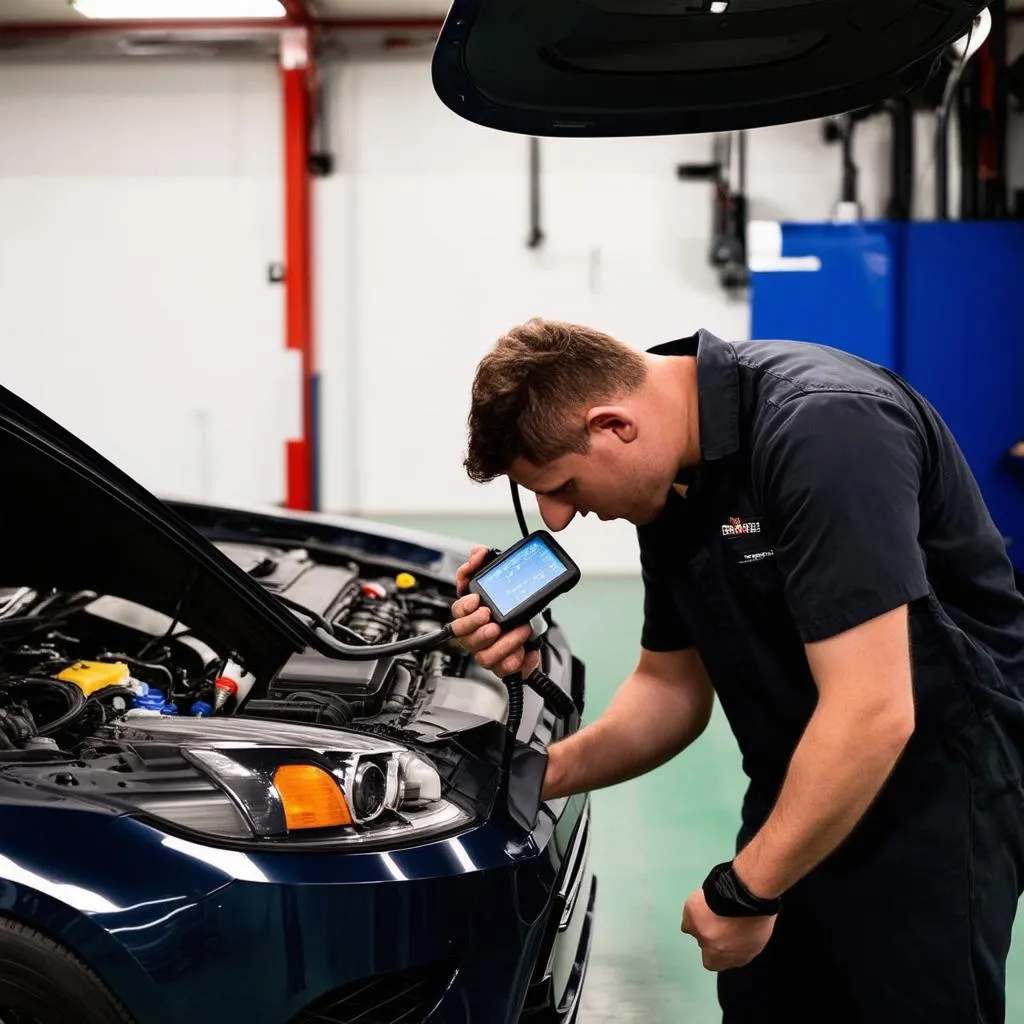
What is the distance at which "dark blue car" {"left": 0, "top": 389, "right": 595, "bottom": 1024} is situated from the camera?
130 cm

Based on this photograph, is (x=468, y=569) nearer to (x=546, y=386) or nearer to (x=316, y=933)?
(x=546, y=386)

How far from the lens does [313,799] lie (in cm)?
142

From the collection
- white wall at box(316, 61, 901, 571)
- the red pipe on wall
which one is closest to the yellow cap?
white wall at box(316, 61, 901, 571)

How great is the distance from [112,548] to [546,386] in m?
1.10

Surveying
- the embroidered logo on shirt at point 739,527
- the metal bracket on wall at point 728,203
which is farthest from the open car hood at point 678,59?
the metal bracket on wall at point 728,203

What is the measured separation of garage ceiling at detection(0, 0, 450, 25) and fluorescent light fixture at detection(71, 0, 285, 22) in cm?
49

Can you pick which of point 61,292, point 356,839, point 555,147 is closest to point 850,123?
point 555,147

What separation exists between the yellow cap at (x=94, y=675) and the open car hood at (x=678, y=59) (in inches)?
45.5

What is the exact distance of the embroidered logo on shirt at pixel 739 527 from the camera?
1.38 metres

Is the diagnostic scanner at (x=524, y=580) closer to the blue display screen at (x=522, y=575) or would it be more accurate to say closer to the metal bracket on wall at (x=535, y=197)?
the blue display screen at (x=522, y=575)

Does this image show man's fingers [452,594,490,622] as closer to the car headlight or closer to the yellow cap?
the car headlight

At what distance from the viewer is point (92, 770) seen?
1448 millimetres

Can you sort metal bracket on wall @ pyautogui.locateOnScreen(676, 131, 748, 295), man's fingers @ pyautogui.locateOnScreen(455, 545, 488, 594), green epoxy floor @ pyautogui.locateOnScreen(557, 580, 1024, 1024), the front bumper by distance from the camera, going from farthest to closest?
metal bracket on wall @ pyautogui.locateOnScreen(676, 131, 748, 295) < green epoxy floor @ pyautogui.locateOnScreen(557, 580, 1024, 1024) < man's fingers @ pyautogui.locateOnScreen(455, 545, 488, 594) < the front bumper

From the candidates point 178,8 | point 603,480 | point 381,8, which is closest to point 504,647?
point 603,480
